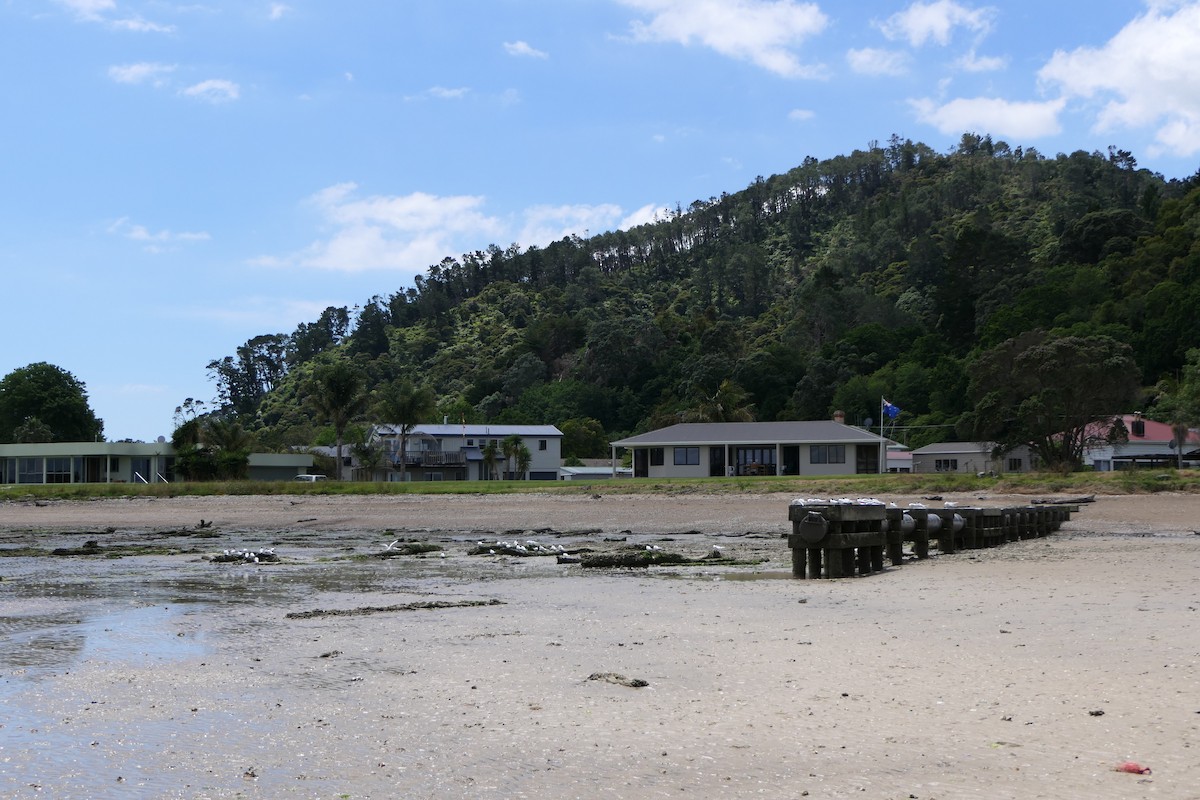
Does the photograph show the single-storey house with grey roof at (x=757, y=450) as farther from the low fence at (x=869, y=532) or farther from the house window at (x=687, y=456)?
the low fence at (x=869, y=532)

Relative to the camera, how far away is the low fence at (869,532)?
1612cm

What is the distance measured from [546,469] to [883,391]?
3380cm

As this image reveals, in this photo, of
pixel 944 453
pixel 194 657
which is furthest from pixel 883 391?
pixel 194 657

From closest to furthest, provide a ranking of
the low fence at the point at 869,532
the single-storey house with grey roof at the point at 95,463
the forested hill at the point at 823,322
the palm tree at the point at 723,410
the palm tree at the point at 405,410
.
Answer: the low fence at the point at 869,532 → the single-storey house with grey roof at the point at 95,463 → the palm tree at the point at 405,410 → the palm tree at the point at 723,410 → the forested hill at the point at 823,322

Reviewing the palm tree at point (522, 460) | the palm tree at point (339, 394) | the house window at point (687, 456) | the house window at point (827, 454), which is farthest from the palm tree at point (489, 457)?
the house window at point (827, 454)

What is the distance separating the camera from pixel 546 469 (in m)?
82.2

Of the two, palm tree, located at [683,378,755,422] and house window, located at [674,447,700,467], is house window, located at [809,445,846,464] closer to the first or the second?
house window, located at [674,447,700,467]

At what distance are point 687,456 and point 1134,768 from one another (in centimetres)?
6017

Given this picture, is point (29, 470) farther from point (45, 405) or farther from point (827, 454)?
point (827, 454)

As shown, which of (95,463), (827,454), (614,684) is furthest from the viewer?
(95,463)

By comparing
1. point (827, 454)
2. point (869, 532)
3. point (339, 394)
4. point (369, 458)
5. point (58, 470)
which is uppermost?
point (339, 394)

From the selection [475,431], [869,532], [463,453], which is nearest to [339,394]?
[463,453]

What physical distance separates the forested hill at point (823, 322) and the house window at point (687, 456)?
2009cm

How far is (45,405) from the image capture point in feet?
330
